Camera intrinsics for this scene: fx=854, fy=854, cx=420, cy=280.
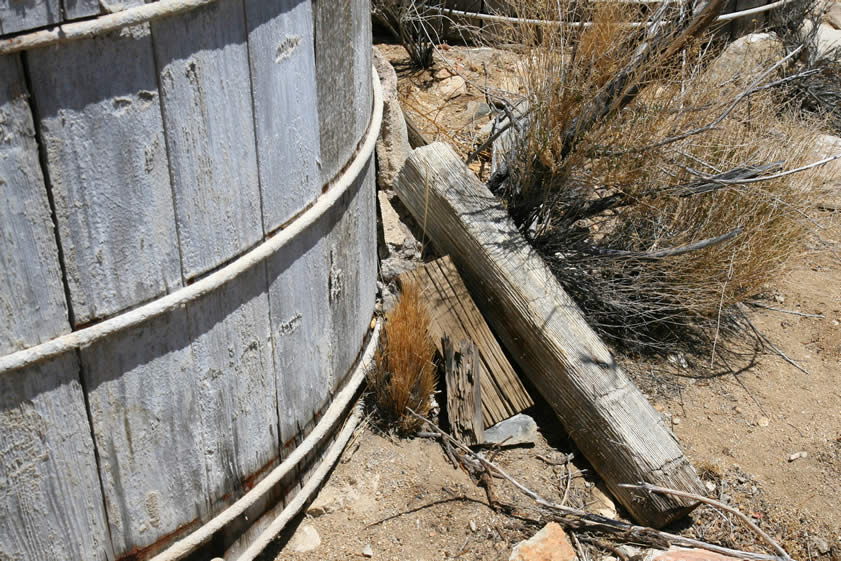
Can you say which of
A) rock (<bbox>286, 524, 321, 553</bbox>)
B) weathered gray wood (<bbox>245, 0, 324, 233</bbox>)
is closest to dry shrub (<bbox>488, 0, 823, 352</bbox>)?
weathered gray wood (<bbox>245, 0, 324, 233</bbox>)

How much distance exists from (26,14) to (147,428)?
1028mm

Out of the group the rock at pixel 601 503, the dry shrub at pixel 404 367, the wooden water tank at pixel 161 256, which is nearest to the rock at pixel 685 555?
the rock at pixel 601 503

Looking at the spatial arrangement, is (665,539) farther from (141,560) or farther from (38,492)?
(38,492)

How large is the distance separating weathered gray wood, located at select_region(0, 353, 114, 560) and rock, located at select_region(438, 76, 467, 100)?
3.89m

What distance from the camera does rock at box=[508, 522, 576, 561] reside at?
2787 millimetres

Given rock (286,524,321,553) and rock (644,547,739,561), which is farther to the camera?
rock (286,524,321,553)

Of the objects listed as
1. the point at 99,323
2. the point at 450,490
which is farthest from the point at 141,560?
the point at 450,490

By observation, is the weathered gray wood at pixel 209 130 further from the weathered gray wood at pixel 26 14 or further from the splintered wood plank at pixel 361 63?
the splintered wood plank at pixel 361 63

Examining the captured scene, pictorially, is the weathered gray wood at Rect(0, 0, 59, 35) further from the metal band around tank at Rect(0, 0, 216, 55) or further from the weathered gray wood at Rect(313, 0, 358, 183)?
the weathered gray wood at Rect(313, 0, 358, 183)

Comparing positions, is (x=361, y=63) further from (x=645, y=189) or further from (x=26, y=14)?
(x=645, y=189)

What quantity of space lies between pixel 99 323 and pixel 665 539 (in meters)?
1.96

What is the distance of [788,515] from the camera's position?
123 inches

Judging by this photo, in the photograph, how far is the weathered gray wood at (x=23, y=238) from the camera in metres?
1.65

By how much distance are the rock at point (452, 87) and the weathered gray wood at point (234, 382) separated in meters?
3.35
